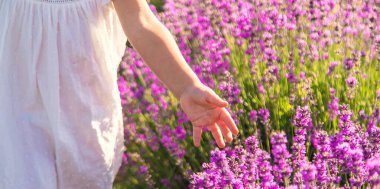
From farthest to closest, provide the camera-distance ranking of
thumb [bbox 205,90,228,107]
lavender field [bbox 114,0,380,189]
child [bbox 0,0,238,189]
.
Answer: lavender field [bbox 114,0,380,189] < child [bbox 0,0,238,189] < thumb [bbox 205,90,228,107]

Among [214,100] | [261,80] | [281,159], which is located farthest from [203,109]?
[261,80]

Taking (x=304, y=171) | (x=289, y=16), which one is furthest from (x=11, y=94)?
(x=289, y=16)

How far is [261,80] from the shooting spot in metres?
3.28

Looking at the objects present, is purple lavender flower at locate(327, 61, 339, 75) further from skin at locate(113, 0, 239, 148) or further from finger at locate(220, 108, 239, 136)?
finger at locate(220, 108, 239, 136)

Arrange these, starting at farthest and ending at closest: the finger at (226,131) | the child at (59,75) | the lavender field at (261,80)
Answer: the lavender field at (261,80) → the child at (59,75) → the finger at (226,131)

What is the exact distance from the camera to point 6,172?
2328 mm

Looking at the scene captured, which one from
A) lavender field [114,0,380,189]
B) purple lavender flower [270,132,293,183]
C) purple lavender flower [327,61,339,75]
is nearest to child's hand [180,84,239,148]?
purple lavender flower [270,132,293,183]

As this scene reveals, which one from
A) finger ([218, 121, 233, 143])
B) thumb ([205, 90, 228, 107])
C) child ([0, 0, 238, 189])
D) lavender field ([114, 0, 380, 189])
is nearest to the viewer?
thumb ([205, 90, 228, 107])

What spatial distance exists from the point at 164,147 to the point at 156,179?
6.0 inches

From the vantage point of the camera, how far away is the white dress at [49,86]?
2266 mm

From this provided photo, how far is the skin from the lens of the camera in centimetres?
207

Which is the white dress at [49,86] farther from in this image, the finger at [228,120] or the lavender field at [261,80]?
the lavender field at [261,80]

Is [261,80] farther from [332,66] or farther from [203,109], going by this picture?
[203,109]

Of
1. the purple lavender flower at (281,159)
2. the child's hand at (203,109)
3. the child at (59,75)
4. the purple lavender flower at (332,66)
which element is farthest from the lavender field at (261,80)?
the child's hand at (203,109)
